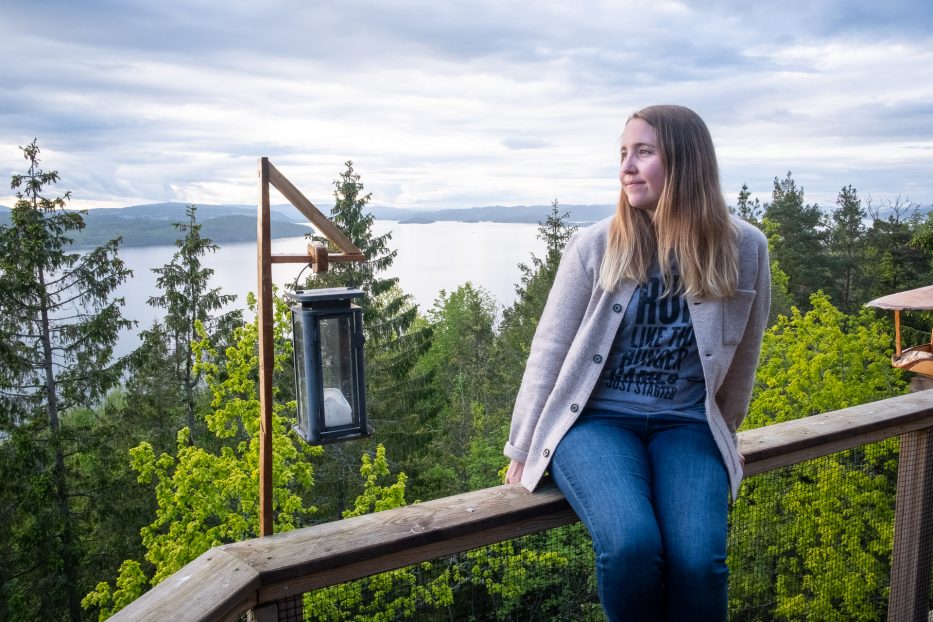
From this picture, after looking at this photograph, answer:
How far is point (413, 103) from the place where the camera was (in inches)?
1841

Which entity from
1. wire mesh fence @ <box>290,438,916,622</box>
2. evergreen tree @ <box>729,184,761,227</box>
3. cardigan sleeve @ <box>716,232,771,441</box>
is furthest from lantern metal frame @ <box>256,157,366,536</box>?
evergreen tree @ <box>729,184,761,227</box>

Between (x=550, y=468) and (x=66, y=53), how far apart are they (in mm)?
20906

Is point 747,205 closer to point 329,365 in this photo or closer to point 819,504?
point 819,504

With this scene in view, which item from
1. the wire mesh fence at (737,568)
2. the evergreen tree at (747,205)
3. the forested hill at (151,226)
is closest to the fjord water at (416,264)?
the forested hill at (151,226)

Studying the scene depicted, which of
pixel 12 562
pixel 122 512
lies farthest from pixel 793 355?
pixel 12 562

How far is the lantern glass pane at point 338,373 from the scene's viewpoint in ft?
6.39

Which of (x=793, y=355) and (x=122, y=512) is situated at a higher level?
(x=793, y=355)

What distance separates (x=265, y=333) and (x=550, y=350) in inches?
26.6

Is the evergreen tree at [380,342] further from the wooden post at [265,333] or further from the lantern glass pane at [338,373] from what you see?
the wooden post at [265,333]

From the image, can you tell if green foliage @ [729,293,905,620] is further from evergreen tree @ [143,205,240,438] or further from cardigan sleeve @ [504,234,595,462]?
evergreen tree @ [143,205,240,438]

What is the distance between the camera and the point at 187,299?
18719 mm

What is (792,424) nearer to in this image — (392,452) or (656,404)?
(656,404)

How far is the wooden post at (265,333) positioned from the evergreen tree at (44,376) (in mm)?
14175

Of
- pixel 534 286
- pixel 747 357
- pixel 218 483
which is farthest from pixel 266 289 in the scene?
pixel 534 286
